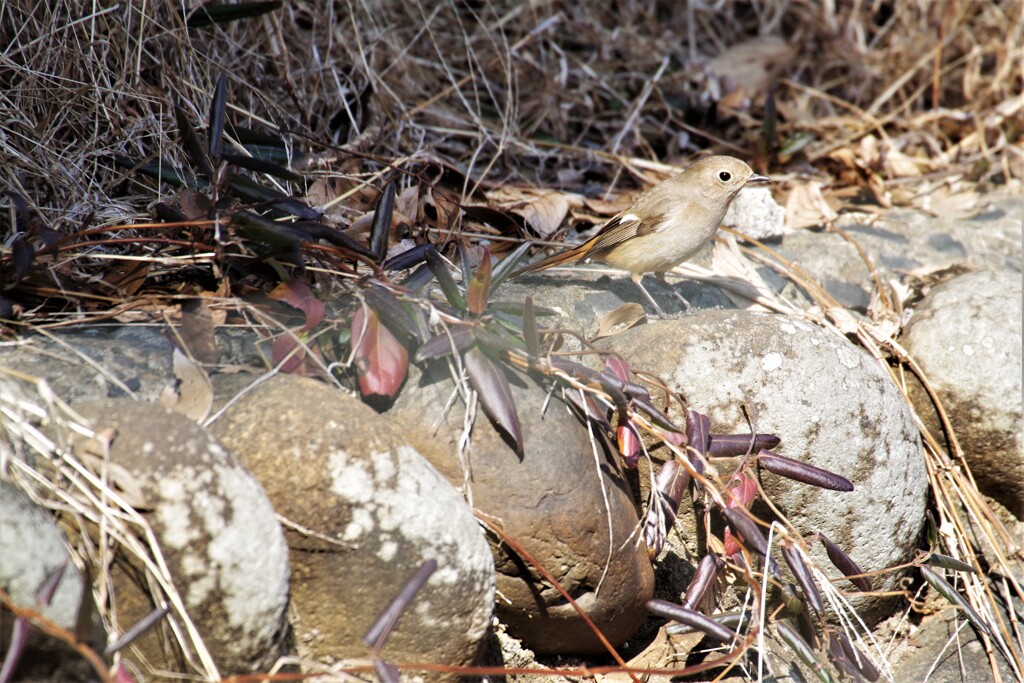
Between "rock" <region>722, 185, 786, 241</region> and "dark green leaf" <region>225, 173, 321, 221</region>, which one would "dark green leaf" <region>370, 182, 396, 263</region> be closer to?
"dark green leaf" <region>225, 173, 321, 221</region>

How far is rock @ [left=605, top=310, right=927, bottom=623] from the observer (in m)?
3.02

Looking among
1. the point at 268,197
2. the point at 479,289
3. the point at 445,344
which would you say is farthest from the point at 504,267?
the point at 268,197

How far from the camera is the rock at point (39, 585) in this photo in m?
1.81

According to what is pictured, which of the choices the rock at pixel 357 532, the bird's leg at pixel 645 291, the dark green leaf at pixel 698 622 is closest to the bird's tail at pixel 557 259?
the bird's leg at pixel 645 291

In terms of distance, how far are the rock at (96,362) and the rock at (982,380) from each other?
297 centimetres

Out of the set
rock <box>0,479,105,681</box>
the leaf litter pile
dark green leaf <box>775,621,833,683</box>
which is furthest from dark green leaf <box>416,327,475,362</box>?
dark green leaf <box>775,621,833,683</box>

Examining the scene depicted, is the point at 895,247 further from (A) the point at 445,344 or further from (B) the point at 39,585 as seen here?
(B) the point at 39,585

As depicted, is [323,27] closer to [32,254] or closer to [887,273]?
[32,254]

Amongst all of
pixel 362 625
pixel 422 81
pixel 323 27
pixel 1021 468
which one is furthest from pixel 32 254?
pixel 1021 468

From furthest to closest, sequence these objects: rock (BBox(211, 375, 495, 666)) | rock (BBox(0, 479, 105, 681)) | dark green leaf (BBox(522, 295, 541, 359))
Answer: dark green leaf (BBox(522, 295, 541, 359)) → rock (BBox(211, 375, 495, 666)) → rock (BBox(0, 479, 105, 681))

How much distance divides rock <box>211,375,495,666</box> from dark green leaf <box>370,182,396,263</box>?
2.25ft

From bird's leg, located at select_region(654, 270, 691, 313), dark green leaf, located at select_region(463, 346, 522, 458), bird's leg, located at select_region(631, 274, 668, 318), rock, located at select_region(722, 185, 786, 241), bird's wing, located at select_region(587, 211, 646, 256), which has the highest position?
dark green leaf, located at select_region(463, 346, 522, 458)

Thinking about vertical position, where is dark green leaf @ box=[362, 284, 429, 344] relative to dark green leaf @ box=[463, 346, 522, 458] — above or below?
above

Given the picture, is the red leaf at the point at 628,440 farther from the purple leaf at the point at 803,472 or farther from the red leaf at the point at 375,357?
the red leaf at the point at 375,357
